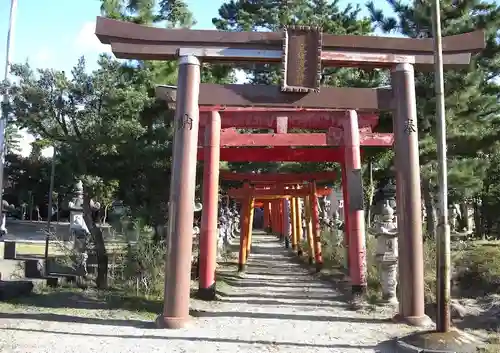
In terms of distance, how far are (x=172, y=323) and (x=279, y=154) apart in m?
6.72

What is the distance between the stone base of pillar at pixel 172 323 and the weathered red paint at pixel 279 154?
239 inches

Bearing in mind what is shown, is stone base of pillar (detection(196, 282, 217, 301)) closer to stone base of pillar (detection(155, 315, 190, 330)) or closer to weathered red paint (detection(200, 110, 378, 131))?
stone base of pillar (detection(155, 315, 190, 330))

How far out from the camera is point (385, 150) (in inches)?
579

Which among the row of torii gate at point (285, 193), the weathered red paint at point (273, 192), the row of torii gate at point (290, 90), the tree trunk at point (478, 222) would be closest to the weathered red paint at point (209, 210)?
the row of torii gate at point (290, 90)

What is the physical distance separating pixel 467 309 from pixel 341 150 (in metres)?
5.14

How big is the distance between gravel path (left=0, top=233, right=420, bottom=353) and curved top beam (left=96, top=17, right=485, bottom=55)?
387 cm

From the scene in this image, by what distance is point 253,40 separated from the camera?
7793 mm

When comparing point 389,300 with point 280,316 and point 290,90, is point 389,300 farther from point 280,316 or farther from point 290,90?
point 290,90

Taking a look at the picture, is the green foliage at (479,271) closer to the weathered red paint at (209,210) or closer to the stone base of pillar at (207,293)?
the stone base of pillar at (207,293)

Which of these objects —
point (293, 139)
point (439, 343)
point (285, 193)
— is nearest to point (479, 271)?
point (293, 139)

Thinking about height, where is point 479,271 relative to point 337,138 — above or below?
below

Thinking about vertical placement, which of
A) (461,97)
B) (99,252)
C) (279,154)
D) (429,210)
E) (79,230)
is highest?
(461,97)

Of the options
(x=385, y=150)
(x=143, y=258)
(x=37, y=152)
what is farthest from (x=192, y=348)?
(x=37, y=152)

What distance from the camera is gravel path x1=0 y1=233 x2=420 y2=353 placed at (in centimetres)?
625
